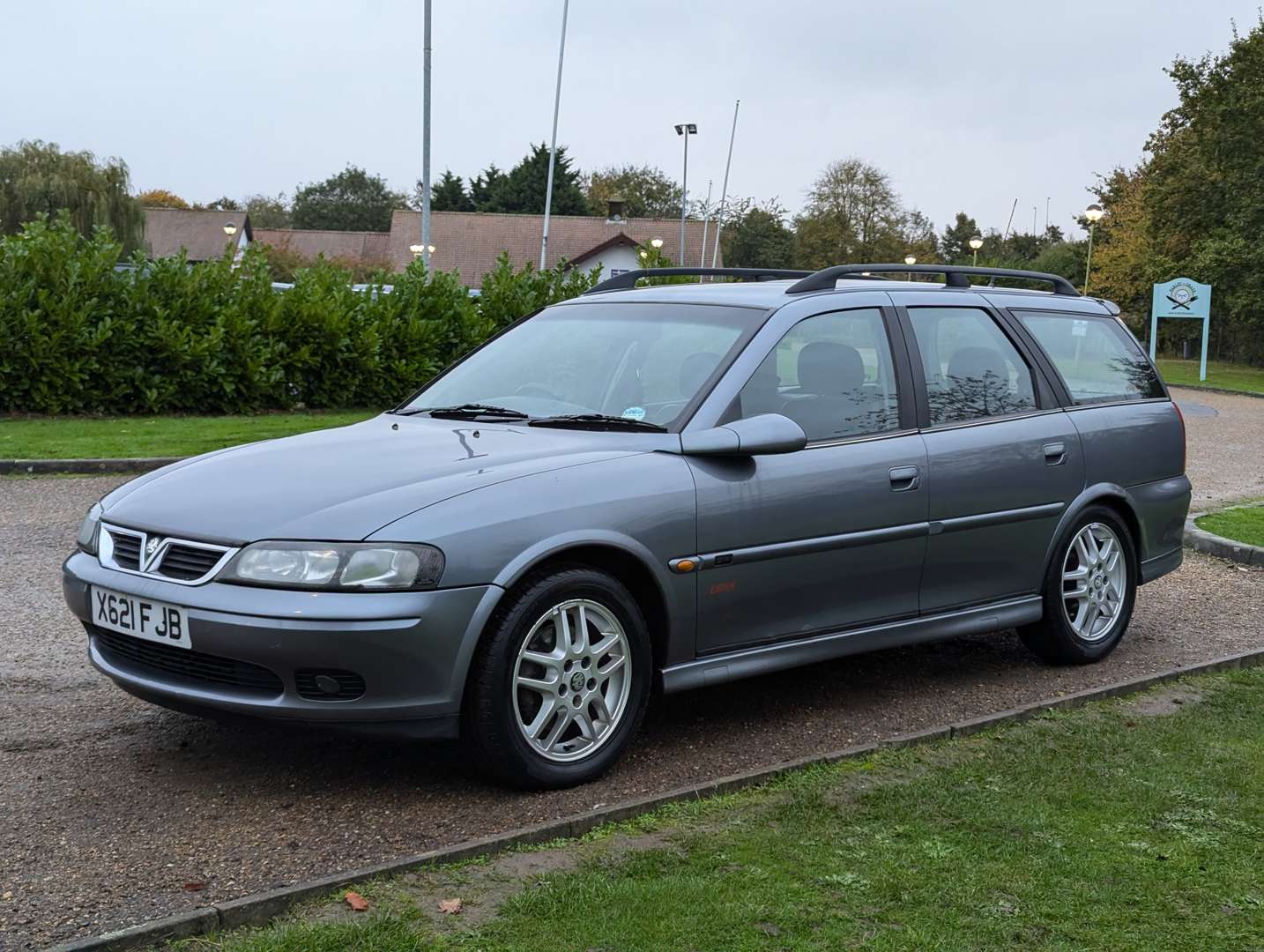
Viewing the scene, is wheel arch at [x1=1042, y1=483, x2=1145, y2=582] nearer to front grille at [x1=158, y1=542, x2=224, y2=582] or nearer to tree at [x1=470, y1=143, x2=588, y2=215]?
front grille at [x1=158, y1=542, x2=224, y2=582]

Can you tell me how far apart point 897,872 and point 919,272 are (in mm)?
3084

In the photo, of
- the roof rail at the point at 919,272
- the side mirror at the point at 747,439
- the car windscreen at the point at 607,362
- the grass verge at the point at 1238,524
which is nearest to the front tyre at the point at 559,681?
the side mirror at the point at 747,439

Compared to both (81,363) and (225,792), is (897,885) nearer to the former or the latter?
(225,792)

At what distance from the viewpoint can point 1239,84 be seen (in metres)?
40.0

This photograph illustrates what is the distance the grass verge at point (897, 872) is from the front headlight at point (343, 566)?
0.87m

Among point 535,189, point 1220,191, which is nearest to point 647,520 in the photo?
point 1220,191

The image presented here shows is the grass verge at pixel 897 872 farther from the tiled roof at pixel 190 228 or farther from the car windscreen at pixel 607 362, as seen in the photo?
the tiled roof at pixel 190 228

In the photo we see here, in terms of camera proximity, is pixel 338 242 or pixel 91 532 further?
pixel 338 242

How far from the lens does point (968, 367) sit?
6371mm

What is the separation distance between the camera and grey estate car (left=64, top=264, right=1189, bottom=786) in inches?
175

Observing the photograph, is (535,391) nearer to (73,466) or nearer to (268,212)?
(73,466)

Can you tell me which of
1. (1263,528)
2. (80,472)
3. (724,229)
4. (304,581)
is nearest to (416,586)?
(304,581)

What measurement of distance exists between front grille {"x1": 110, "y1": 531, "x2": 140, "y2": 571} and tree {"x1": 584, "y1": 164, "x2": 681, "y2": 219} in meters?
114

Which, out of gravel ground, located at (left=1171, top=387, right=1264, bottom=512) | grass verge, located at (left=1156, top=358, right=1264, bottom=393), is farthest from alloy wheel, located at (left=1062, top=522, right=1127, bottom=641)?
grass verge, located at (left=1156, top=358, right=1264, bottom=393)
